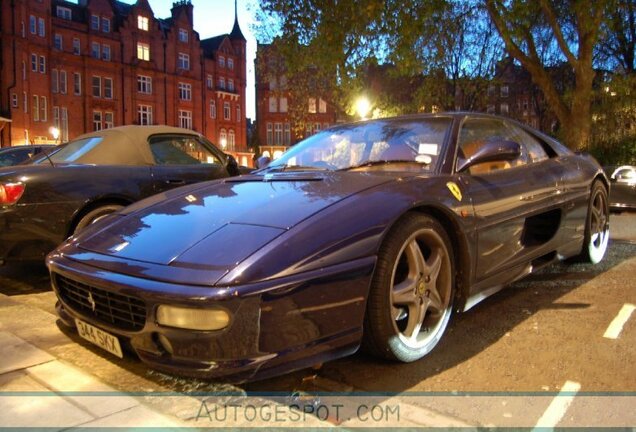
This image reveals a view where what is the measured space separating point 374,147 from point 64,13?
145 feet

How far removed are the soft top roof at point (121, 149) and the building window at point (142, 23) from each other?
44018 millimetres

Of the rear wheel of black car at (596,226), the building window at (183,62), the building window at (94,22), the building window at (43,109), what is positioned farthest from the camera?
the building window at (183,62)

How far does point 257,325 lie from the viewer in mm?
2049

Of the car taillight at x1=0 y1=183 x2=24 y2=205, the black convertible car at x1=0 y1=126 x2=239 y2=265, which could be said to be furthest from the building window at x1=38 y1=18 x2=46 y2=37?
the car taillight at x1=0 y1=183 x2=24 y2=205

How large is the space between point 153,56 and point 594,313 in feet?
156

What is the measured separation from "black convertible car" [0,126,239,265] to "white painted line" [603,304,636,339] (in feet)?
12.9

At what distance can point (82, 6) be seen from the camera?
136 ft

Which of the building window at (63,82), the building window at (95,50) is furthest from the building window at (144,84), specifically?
the building window at (63,82)

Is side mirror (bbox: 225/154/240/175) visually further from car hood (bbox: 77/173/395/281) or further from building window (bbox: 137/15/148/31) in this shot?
building window (bbox: 137/15/148/31)

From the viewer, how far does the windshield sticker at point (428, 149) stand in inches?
129

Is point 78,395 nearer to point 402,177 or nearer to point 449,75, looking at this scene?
point 402,177

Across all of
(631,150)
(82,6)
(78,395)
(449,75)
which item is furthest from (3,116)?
(78,395)

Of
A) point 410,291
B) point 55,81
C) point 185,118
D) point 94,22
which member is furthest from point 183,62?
point 410,291

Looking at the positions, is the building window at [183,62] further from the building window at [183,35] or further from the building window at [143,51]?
the building window at [143,51]
